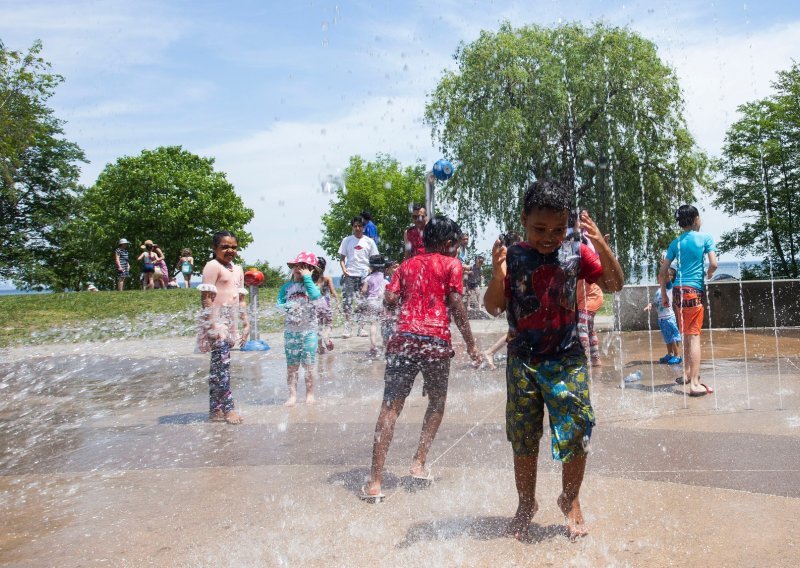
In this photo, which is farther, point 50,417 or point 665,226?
point 665,226

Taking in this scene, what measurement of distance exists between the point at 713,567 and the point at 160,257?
2721 centimetres

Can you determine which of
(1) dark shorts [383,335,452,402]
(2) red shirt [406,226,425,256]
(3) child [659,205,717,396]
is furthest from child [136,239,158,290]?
(1) dark shorts [383,335,452,402]

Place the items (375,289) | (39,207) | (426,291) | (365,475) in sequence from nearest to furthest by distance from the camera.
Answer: (426,291), (365,475), (375,289), (39,207)

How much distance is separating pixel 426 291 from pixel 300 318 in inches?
112

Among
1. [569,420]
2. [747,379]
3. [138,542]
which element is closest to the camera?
[569,420]

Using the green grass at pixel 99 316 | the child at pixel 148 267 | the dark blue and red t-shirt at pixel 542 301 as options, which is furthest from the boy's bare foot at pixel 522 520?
the child at pixel 148 267

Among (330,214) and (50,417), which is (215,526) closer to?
(50,417)

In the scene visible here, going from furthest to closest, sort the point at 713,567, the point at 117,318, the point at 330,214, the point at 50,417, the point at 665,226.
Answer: the point at 330,214, the point at 665,226, the point at 117,318, the point at 50,417, the point at 713,567

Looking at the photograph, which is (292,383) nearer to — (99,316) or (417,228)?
(417,228)

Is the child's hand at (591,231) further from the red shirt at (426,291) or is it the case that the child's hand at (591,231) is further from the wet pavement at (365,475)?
the wet pavement at (365,475)

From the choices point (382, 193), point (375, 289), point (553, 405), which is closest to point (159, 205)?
point (382, 193)

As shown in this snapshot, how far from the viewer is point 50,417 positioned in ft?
22.7

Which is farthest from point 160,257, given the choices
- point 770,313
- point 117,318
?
point 770,313

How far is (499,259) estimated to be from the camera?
11.6 feet
